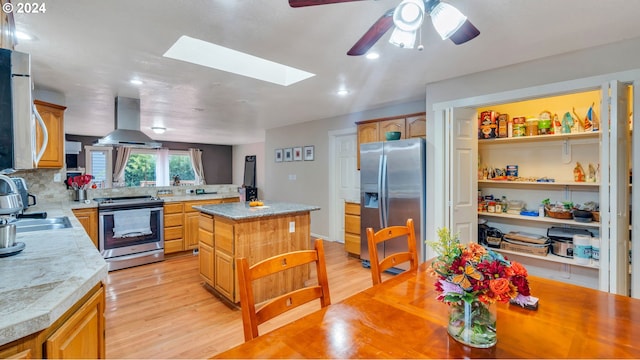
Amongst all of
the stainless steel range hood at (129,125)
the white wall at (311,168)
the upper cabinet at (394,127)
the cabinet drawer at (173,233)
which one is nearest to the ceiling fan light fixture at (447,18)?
the upper cabinet at (394,127)

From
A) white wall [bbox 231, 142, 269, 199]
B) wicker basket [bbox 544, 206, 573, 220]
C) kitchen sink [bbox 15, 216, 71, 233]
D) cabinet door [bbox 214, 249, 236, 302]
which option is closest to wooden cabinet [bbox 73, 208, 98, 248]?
kitchen sink [bbox 15, 216, 71, 233]

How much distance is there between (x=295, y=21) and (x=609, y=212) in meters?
2.65

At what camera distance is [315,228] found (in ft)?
19.2

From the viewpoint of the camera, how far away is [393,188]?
3727 mm

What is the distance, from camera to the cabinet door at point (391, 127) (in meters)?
4.05

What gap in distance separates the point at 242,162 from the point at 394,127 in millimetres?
7747

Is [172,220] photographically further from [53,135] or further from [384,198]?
[384,198]

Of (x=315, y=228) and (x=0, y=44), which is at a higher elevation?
(x=0, y=44)

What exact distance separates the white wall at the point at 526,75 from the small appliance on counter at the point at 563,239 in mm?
1263

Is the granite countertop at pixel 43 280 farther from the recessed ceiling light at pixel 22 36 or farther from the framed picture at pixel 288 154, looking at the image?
the framed picture at pixel 288 154

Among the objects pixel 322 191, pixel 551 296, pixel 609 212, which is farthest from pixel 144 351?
pixel 322 191

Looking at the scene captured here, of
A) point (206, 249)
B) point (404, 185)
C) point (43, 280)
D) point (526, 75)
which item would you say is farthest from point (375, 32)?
point (206, 249)

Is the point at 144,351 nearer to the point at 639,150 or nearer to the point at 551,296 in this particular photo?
the point at 551,296

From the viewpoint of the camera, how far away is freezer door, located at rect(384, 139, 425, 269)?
137 inches
